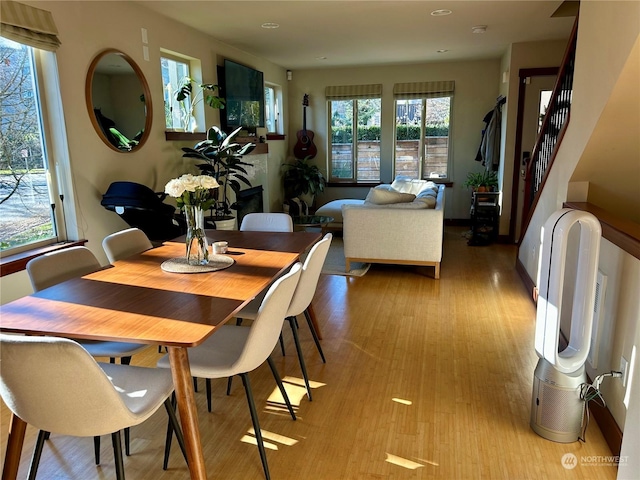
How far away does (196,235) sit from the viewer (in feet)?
7.66

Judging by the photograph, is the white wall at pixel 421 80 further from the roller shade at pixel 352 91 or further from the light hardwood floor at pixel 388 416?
the light hardwood floor at pixel 388 416

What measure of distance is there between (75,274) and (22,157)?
1.20 metres

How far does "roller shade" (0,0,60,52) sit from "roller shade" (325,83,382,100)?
5071mm

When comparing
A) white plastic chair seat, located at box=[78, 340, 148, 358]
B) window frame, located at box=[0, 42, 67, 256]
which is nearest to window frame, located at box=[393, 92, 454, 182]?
window frame, located at box=[0, 42, 67, 256]

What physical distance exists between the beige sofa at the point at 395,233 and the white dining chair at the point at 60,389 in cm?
329

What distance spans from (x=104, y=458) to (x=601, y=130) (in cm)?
306

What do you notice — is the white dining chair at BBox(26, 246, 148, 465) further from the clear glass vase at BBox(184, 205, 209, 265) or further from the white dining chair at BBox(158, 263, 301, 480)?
the clear glass vase at BBox(184, 205, 209, 265)

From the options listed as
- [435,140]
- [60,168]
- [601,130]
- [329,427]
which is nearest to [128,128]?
[60,168]

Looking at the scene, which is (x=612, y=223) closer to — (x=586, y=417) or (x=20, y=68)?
(x=586, y=417)

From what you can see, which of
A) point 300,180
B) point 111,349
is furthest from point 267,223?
point 300,180

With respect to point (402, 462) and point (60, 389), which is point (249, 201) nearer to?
point (402, 462)

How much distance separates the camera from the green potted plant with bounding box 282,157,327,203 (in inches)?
297

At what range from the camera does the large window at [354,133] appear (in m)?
7.63

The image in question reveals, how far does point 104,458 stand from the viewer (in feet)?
6.72
